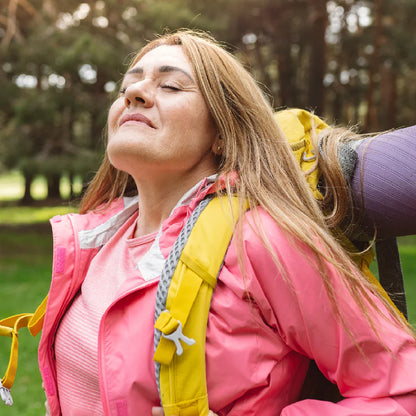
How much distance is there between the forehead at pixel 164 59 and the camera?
1770 mm

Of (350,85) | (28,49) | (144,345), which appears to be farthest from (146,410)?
(350,85)

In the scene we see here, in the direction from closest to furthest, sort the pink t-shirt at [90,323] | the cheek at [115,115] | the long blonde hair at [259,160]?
the long blonde hair at [259,160], the pink t-shirt at [90,323], the cheek at [115,115]

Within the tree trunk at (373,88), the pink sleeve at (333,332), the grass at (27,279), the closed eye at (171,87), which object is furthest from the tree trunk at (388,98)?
the pink sleeve at (333,332)

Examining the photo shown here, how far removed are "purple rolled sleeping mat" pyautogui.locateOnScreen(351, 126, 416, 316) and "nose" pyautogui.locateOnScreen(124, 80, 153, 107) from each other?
679 millimetres

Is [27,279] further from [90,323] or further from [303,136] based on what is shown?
[303,136]

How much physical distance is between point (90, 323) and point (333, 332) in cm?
75

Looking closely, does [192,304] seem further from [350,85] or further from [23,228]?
[350,85]

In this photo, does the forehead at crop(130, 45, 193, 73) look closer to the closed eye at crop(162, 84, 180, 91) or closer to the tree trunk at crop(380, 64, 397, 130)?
the closed eye at crop(162, 84, 180, 91)

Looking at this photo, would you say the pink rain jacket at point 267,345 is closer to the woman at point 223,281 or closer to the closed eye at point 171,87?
the woman at point 223,281

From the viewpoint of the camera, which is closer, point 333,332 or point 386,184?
point 333,332

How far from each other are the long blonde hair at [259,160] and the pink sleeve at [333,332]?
0.03 metres

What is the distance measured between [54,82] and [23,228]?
745cm

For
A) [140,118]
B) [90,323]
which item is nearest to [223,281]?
[90,323]

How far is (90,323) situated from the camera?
5.53 feet
